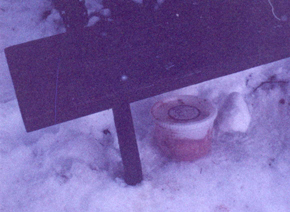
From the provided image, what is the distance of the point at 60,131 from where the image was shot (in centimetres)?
233

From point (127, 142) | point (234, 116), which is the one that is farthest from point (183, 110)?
point (127, 142)

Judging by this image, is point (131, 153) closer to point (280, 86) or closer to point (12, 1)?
point (280, 86)

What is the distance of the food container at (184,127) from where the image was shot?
1.98 m

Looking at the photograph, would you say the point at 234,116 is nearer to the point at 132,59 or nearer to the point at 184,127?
the point at 184,127

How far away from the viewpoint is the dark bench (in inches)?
57.9

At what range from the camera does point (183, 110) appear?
2119 mm

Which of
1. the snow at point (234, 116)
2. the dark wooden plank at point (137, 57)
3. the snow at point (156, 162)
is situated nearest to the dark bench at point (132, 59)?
the dark wooden plank at point (137, 57)

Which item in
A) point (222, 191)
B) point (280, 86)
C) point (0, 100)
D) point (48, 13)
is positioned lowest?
point (222, 191)

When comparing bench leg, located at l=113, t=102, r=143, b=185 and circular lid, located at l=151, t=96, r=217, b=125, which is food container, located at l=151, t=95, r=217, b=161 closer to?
circular lid, located at l=151, t=96, r=217, b=125

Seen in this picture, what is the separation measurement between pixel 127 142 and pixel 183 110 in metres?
0.58

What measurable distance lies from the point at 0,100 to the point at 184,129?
173 centimetres

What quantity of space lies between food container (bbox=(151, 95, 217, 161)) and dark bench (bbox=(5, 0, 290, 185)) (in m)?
0.34

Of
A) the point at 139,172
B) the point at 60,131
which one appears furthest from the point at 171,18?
the point at 60,131

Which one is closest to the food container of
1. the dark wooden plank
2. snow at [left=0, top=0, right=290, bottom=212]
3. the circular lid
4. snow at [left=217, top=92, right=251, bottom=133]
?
the circular lid
